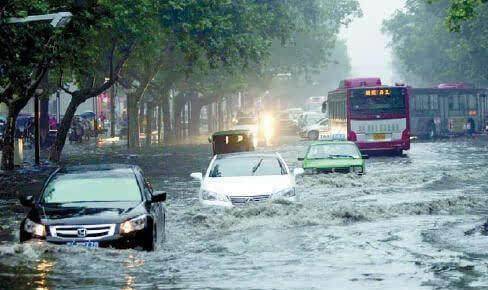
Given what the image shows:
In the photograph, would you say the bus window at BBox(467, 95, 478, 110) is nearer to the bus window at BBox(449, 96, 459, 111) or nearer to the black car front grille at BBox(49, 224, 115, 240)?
the bus window at BBox(449, 96, 459, 111)

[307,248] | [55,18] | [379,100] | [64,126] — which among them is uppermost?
[55,18]

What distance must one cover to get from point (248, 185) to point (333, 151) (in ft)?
42.2

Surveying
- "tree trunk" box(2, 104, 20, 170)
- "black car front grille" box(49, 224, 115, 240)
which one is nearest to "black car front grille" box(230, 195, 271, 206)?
"black car front grille" box(49, 224, 115, 240)

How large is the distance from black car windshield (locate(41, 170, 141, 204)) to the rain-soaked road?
42.0 inches

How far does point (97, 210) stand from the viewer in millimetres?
15836

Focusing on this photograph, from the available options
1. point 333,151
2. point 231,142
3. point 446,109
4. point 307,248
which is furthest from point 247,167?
point 446,109

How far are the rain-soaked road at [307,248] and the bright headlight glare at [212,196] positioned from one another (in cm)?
25

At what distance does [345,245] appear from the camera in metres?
17.9

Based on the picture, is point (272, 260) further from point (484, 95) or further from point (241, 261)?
point (484, 95)

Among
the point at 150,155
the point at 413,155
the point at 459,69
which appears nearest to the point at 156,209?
the point at 413,155

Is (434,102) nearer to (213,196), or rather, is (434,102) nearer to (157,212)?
(213,196)

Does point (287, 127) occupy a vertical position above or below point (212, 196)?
above

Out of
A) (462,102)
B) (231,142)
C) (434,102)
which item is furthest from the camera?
(462,102)

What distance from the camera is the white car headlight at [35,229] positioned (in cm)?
1539
